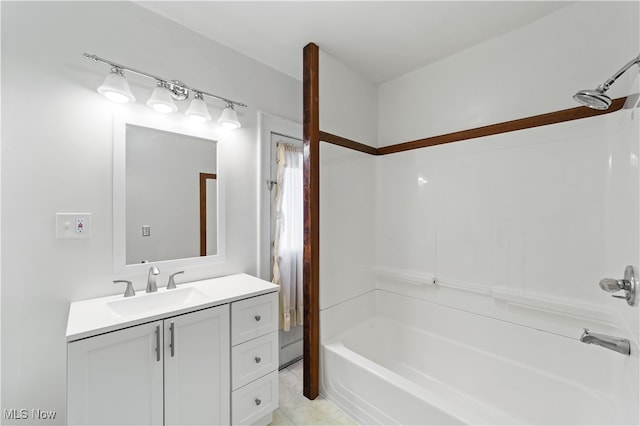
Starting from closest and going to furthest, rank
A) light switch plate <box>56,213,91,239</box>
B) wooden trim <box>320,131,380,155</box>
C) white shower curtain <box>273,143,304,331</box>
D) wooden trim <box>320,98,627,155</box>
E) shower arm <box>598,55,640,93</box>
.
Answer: shower arm <box>598,55,640,93</box> → light switch plate <box>56,213,91,239</box> → wooden trim <box>320,98,627,155</box> → wooden trim <box>320,131,380,155</box> → white shower curtain <box>273,143,304,331</box>

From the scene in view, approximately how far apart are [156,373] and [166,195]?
0.98 m

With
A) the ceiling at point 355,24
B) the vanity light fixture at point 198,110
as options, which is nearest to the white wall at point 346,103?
the ceiling at point 355,24

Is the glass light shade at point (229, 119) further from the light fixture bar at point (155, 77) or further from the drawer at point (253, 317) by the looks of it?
the drawer at point (253, 317)

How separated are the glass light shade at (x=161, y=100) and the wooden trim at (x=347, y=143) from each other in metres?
0.98

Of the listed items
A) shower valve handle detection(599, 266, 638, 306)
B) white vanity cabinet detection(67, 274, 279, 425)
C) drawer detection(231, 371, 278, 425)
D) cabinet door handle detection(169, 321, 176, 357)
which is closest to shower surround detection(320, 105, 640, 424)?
shower valve handle detection(599, 266, 638, 306)

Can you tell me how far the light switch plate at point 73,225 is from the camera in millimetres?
1324

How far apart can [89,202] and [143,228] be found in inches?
11.1

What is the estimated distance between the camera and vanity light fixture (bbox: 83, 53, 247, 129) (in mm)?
1363

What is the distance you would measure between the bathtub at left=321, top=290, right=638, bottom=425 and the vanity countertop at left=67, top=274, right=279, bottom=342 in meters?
0.79

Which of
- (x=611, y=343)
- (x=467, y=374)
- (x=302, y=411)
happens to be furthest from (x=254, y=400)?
(x=611, y=343)

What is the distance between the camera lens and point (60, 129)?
133 cm

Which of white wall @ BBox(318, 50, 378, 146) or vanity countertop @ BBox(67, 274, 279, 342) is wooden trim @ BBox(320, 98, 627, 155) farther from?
vanity countertop @ BBox(67, 274, 279, 342)

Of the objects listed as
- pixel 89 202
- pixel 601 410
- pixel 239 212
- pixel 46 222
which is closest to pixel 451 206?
pixel 601 410

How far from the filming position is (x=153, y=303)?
4.92ft
